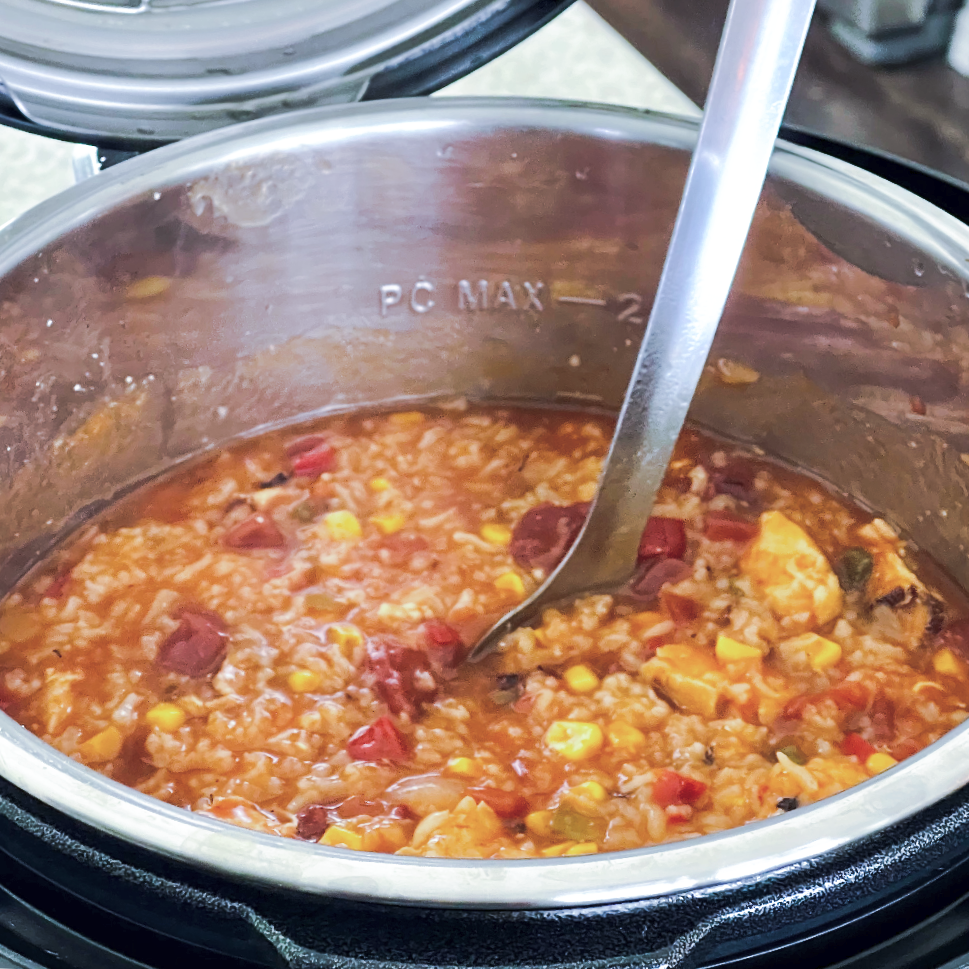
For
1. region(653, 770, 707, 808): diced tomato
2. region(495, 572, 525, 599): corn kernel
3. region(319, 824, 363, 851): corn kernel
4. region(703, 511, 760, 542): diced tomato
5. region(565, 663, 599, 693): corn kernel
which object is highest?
region(703, 511, 760, 542): diced tomato

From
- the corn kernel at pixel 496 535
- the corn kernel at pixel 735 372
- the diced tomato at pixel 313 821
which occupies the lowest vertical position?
the diced tomato at pixel 313 821

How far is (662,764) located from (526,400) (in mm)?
1031

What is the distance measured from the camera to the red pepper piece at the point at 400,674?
5.91 feet

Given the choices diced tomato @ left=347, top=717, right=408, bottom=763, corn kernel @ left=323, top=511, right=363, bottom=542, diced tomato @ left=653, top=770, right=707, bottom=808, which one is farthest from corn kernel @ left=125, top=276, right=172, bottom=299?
diced tomato @ left=653, top=770, right=707, bottom=808

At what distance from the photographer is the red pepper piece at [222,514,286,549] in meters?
2.13

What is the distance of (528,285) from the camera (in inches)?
93.0

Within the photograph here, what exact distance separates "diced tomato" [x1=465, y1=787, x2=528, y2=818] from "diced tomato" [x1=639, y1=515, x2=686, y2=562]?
58 centimetres

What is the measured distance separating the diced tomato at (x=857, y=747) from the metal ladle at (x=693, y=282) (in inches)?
18.6

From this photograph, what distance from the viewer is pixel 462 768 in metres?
1.68

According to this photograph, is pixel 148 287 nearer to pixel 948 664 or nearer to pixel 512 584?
pixel 512 584

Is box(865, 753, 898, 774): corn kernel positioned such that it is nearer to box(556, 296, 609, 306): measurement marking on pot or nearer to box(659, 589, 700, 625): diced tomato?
box(659, 589, 700, 625): diced tomato

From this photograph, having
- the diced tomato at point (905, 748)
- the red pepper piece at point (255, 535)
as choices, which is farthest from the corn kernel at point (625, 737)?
the red pepper piece at point (255, 535)

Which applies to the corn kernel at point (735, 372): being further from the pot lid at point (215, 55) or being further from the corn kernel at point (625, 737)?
the corn kernel at point (625, 737)

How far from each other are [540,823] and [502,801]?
0.07 meters
